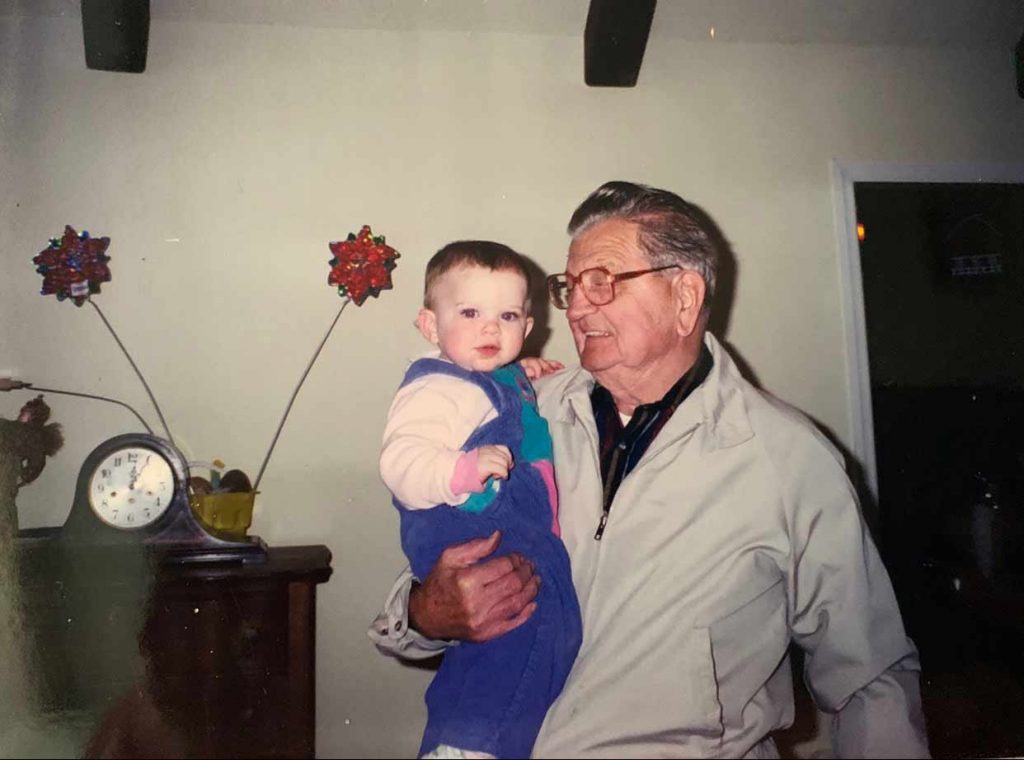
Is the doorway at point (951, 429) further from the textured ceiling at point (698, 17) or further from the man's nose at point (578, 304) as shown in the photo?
the man's nose at point (578, 304)

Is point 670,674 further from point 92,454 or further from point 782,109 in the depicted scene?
point 782,109

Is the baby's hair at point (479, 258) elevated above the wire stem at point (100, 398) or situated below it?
above

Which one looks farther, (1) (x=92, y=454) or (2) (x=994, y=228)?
(2) (x=994, y=228)

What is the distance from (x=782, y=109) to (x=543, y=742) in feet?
5.19

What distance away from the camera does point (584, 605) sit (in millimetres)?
1031

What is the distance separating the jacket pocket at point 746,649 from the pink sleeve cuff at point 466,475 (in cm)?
43

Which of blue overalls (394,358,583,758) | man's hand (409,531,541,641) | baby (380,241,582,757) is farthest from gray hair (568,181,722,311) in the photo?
man's hand (409,531,541,641)

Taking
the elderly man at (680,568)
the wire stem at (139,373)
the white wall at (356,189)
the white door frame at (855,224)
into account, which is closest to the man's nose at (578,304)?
the elderly man at (680,568)

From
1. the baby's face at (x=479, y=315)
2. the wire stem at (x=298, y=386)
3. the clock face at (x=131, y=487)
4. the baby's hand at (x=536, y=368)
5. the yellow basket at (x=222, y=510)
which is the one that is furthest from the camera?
the wire stem at (x=298, y=386)

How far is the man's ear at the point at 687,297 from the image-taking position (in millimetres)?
1151

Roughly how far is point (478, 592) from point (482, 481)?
17 cm

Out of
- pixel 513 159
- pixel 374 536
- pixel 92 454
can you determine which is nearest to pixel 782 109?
pixel 513 159

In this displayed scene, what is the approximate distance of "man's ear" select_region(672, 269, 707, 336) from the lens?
1.15 meters

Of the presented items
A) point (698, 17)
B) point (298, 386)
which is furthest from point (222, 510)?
point (698, 17)
